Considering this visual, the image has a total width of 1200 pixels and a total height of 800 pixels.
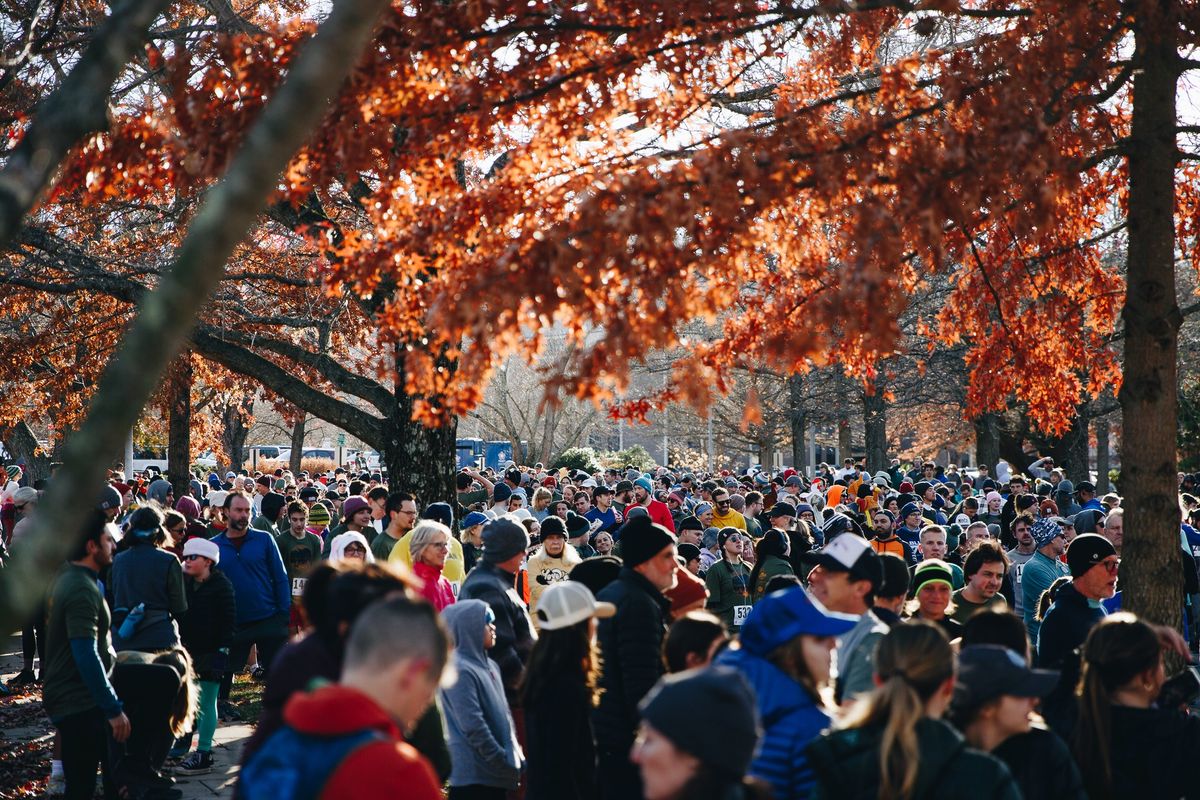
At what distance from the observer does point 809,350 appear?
17.7ft

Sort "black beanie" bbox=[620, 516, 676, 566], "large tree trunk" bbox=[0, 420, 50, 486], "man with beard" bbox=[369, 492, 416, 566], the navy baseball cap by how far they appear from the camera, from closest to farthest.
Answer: the navy baseball cap < "black beanie" bbox=[620, 516, 676, 566] < "man with beard" bbox=[369, 492, 416, 566] < "large tree trunk" bbox=[0, 420, 50, 486]

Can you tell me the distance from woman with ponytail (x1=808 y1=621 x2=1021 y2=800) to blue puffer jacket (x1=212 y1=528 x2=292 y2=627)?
7.55 m

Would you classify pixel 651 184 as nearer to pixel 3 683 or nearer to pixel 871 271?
pixel 871 271

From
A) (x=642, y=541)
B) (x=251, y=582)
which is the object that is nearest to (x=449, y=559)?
(x=251, y=582)

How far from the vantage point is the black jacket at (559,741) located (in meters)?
5.46

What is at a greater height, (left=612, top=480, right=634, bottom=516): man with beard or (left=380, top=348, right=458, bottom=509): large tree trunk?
(left=380, top=348, right=458, bottom=509): large tree trunk

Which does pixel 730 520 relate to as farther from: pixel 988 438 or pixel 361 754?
pixel 988 438

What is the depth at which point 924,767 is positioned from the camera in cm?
369

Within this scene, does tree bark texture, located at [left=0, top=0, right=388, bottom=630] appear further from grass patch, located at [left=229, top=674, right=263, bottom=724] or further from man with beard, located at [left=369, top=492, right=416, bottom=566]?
grass patch, located at [left=229, top=674, right=263, bottom=724]

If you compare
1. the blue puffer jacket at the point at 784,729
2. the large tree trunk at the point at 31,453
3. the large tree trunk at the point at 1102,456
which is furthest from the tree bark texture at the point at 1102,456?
the blue puffer jacket at the point at 784,729

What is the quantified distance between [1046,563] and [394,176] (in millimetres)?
6036

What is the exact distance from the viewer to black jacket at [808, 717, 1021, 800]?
366cm

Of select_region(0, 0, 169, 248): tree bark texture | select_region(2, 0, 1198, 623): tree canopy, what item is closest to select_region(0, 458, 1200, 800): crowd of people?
select_region(2, 0, 1198, 623): tree canopy

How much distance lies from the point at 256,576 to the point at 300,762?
802cm
